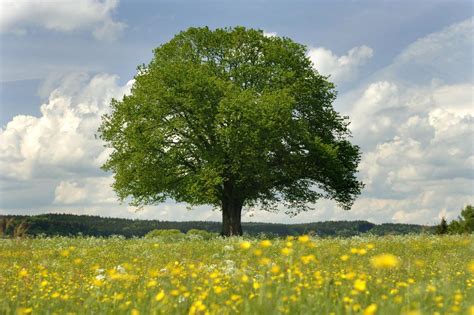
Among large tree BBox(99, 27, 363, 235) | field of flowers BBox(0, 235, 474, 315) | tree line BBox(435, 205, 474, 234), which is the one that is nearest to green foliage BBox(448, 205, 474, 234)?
tree line BBox(435, 205, 474, 234)

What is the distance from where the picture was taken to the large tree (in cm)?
3416

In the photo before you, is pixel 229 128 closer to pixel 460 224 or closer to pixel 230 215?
pixel 230 215

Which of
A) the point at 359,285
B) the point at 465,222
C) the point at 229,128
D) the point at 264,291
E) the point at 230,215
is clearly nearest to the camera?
the point at 359,285

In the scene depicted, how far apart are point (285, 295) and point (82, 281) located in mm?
6027

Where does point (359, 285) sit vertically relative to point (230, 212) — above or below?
below

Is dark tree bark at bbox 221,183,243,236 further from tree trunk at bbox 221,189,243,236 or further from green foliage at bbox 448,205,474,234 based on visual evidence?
green foliage at bbox 448,205,474,234

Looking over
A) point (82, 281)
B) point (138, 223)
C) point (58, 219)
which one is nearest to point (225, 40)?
point (82, 281)

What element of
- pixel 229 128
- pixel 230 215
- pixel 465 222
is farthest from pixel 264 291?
pixel 465 222

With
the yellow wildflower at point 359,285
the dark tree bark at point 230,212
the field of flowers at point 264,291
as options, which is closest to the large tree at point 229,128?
the dark tree bark at point 230,212

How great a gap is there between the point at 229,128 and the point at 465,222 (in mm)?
36523

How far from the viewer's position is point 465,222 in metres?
58.8

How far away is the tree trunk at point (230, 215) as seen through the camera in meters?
38.4

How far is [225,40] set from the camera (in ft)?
125

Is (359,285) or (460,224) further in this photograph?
(460,224)
